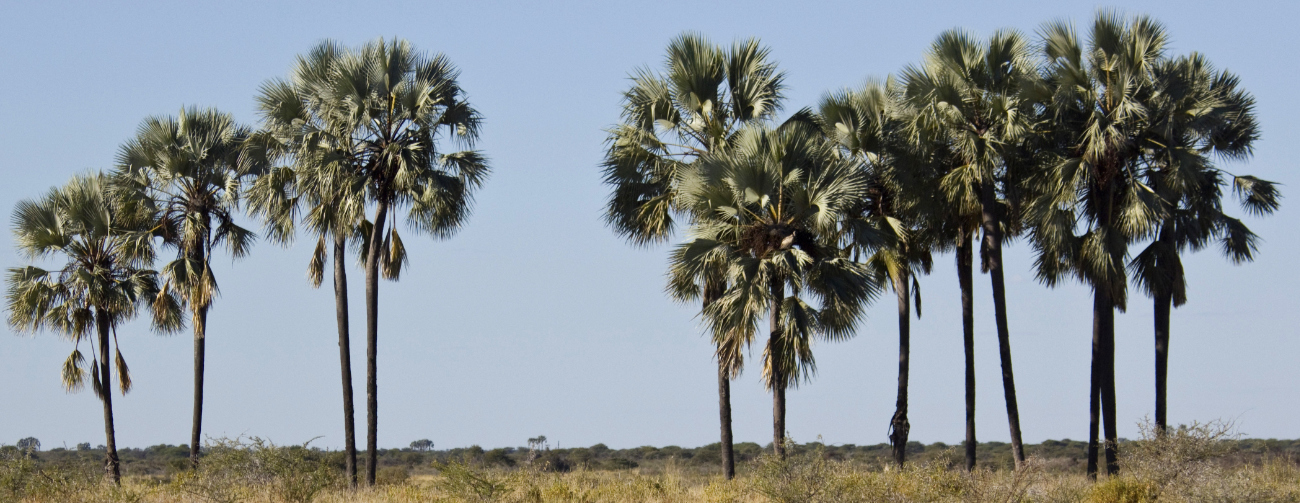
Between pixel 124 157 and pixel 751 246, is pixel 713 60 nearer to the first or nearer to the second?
pixel 751 246

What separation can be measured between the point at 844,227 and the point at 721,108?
362cm

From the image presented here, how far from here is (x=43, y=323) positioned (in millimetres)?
32250

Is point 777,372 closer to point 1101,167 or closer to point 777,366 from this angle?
point 777,366

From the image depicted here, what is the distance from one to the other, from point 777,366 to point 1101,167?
888cm

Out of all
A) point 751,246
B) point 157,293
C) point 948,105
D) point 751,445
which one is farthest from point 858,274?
point 751,445

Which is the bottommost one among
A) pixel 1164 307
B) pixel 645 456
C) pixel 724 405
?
pixel 645 456

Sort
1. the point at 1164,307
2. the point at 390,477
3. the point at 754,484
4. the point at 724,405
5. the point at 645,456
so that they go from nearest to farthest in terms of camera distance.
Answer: the point at 754,484, the point at 724,405, the point at 1164,307, the point at 390,477, the point at 645,456

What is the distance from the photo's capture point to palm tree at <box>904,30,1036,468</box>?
27234 mm

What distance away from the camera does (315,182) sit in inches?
1089

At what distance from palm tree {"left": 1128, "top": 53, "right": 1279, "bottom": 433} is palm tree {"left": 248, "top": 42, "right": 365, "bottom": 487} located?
16930 millimetres

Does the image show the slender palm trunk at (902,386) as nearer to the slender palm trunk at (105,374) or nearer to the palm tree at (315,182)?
the palm tree at (315,182)

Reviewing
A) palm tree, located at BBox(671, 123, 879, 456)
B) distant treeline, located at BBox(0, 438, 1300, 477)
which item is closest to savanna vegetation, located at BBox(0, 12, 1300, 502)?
palm tree, located at BBox(671, 123, 879, 456)

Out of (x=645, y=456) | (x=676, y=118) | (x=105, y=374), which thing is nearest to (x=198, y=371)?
(x=105, y=374)

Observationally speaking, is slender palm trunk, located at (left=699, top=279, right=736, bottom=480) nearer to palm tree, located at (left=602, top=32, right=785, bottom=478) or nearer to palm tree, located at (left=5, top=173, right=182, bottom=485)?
palm tree, located at (left=602, top=32, right=785, bottom=478)
